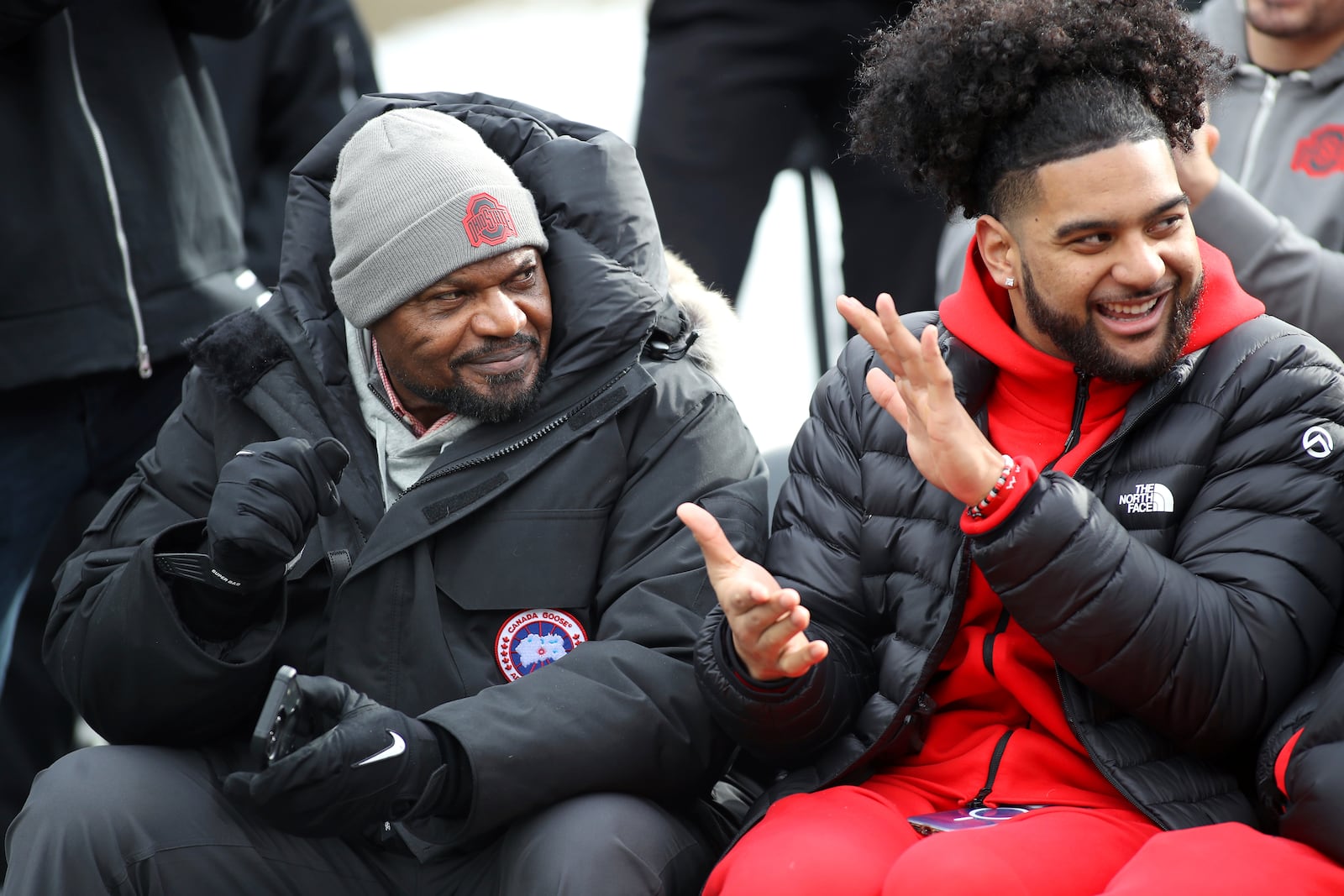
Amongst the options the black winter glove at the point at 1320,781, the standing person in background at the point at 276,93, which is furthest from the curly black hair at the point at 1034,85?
the standing person in background at the point at 276,93

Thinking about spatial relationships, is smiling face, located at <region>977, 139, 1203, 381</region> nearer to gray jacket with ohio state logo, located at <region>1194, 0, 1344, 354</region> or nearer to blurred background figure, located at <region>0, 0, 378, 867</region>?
gray jacket with ohio state logo, located at <region>1194, 0, 1344, 354</region>

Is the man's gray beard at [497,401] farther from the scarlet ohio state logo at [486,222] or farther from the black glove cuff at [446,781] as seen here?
the black glove cuff at [446,781]

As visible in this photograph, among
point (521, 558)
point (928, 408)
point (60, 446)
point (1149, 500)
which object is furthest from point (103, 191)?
point (1149, 500)

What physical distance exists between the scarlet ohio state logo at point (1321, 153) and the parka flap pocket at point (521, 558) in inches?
60.6

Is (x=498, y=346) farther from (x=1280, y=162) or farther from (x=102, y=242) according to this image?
(x=1280, y=162)

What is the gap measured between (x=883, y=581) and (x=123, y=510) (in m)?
1.33

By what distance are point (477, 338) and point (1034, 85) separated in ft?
3.43

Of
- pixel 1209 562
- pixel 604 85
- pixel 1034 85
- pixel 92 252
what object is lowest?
pixel 604 85

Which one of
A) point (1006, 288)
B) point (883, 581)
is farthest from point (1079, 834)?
point (1006, 288)

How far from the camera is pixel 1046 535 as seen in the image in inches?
87.3

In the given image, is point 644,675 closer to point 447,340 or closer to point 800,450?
point 800,450

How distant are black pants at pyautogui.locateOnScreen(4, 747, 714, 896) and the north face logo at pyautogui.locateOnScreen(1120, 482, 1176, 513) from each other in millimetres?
814

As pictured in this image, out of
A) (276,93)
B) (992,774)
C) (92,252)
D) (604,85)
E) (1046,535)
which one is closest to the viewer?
(1046,535)

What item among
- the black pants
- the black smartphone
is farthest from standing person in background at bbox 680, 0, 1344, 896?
the black smartphone
